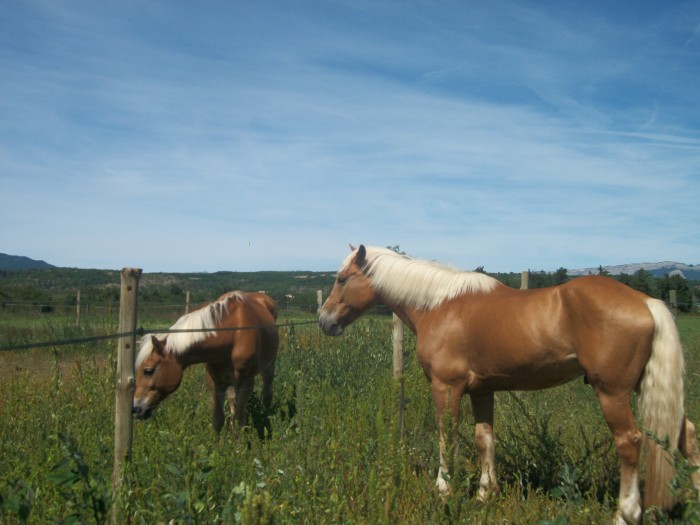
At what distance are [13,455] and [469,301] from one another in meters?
3.68

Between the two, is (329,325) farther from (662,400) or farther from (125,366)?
(662,400)

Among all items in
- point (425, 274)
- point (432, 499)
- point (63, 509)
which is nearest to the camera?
point (432, 499)

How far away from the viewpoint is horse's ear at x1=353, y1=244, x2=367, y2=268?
5.71m

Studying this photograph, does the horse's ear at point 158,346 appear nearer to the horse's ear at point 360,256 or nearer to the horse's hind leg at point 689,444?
the horse's ear at point 360,256

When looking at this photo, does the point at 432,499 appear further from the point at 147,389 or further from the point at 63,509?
the point at 147,389

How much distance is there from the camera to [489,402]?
4.94 metres

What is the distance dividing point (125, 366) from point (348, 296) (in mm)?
2580

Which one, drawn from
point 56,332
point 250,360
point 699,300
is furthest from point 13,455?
point 699,300

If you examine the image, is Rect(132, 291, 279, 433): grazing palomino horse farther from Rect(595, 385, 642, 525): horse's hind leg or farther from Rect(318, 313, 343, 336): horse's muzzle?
Rect(595, 385, 642, 525): horse's hind leg

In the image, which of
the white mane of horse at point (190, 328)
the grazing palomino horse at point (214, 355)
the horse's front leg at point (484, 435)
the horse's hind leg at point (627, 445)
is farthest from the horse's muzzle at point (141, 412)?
the horse's hind leg at point (627, 445)

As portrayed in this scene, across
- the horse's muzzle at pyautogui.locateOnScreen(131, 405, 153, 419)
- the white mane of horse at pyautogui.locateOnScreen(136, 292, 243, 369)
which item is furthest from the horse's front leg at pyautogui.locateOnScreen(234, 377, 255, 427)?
the horse's muzzle at pyautogui.locateOnScreen(131, 405, 153, 419)

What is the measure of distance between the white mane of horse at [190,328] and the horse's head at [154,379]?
0.23 feet

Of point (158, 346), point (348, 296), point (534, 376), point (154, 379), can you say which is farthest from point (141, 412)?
point (534, 376)

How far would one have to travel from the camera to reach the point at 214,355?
20.1 feet
